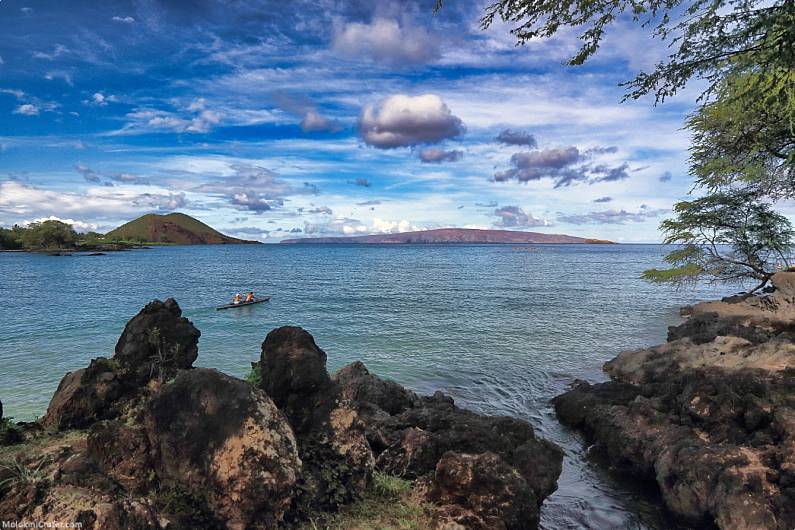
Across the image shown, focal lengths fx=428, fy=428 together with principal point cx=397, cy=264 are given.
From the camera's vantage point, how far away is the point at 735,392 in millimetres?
11805

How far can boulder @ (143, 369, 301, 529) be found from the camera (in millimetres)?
5801

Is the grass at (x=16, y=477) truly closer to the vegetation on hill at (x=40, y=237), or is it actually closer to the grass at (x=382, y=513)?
the grass at (x=382, y=513)

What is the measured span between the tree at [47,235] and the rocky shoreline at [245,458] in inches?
7599

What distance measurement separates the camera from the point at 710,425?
36.9ft

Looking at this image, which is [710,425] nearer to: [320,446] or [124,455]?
[320,446]

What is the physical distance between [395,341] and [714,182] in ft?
67.8

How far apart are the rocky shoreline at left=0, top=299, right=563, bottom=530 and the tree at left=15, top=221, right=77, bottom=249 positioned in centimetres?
19302

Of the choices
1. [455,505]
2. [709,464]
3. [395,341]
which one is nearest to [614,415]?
[709,464]

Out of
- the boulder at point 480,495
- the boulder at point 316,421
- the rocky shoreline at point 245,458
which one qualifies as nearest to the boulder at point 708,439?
the rocky shoreline at point 245,458

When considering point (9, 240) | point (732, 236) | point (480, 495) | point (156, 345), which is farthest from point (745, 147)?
point (9, 240)

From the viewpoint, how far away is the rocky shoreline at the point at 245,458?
5.37 meters

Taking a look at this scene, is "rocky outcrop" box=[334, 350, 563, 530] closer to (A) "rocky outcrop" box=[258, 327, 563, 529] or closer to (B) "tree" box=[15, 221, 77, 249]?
(A) "rocky outcrop" box=[258, 327, 563, 529]

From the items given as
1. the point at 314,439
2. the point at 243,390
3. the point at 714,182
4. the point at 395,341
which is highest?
the point at 714,182

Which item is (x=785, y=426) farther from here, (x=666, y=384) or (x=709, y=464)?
(x=666, y=384)
